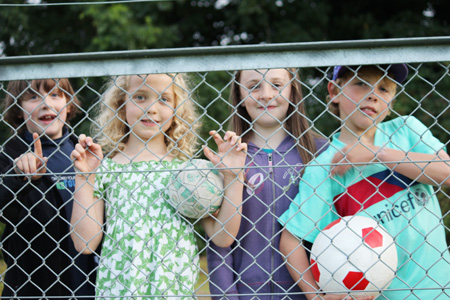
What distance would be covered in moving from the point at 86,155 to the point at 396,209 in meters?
1.39

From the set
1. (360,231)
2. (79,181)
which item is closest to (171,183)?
(79,181)

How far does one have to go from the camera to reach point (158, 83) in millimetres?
2744

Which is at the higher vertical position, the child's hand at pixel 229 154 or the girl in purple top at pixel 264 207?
the child's hand at pixel 229 154

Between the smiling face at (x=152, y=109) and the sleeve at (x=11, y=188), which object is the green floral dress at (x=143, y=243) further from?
the sleeve at (x=11, y=188)

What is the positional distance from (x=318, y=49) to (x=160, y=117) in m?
0.98

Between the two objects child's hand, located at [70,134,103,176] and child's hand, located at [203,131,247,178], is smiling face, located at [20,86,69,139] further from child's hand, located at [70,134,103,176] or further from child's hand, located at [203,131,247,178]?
child's hand, located at [203,131,247,178]

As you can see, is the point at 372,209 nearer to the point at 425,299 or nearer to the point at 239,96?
the point at 425,299

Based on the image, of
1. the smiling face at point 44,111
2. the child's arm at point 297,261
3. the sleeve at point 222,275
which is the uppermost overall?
the smiling face at point 44,111

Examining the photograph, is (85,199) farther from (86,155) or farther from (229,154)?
(229,154)

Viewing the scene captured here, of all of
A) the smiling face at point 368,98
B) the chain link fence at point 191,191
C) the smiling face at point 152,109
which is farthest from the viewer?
the smiling face at point 152,109

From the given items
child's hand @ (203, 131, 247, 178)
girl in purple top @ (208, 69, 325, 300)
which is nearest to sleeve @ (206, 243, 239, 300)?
girl in purple top @ (208, 69, 325, 300)

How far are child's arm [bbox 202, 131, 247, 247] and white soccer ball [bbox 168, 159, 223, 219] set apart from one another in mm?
Result: 41

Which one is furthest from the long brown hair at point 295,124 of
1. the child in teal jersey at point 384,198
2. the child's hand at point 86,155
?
the child's hand at point 86,155

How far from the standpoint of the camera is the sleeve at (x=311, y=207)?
239 cm
